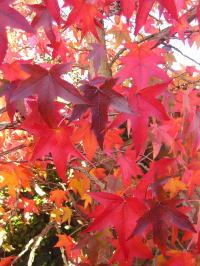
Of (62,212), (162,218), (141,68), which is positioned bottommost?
(62,212)

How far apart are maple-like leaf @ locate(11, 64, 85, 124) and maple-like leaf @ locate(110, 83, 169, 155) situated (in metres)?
0.20

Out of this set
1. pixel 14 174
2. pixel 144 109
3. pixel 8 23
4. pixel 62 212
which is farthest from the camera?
pixel 62 212

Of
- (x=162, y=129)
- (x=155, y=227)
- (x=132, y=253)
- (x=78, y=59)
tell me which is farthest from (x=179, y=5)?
(x=78, y=59)

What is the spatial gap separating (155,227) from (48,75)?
20.1 inches

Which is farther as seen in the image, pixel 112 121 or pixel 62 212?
pixel 62 212

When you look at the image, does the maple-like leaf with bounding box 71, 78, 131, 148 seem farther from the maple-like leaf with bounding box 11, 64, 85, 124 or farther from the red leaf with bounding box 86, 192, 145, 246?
the red leaf with bounding box 86, 192, 145, 246

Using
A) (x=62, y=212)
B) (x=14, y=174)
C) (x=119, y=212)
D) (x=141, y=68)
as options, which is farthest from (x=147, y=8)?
→ (x=62, y=212)

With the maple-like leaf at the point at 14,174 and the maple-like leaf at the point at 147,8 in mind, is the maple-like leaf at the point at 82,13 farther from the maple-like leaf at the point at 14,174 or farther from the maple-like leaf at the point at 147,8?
the maple-like leaf at the point at 14,174

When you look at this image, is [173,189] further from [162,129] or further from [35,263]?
[35,263]

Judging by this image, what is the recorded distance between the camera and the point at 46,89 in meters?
0.79

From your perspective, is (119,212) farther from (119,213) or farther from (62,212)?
(62,212)

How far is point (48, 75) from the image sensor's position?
817 millimetres

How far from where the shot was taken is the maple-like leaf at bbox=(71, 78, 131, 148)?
80cm

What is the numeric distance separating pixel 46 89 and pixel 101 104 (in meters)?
0.14
